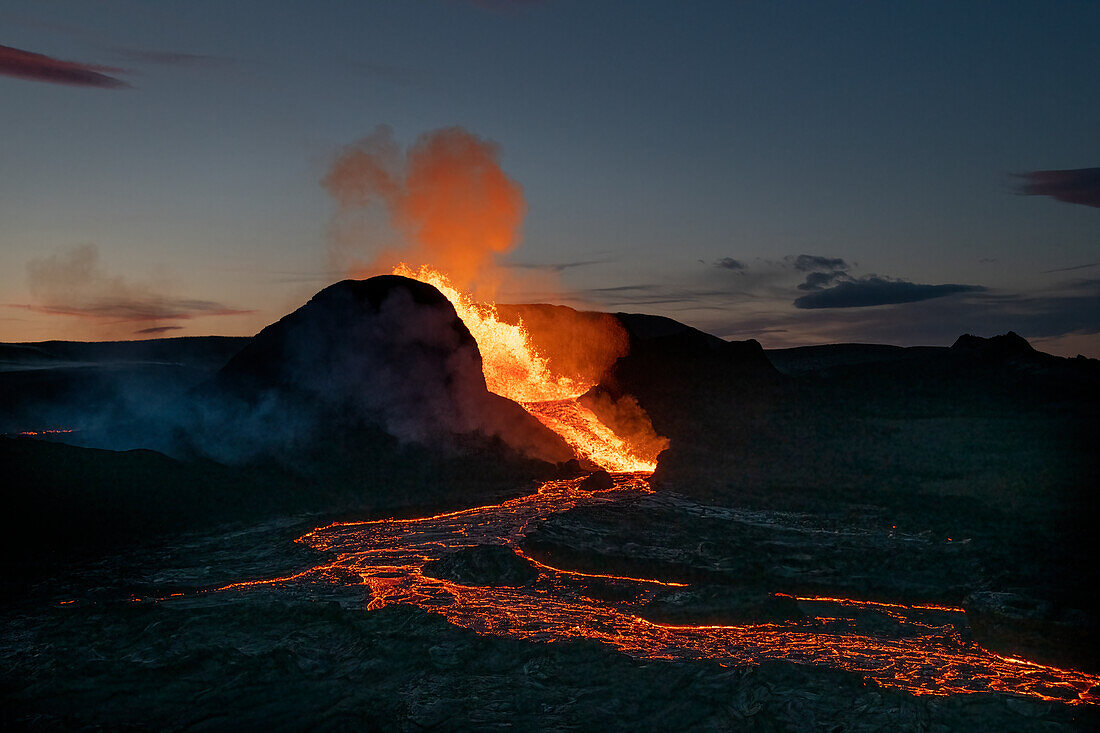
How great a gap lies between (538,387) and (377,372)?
13.7m

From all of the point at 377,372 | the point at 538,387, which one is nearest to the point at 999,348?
the point at 538,387

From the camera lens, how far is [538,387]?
127 feet

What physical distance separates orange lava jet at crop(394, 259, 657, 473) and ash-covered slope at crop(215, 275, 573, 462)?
2.40 metres

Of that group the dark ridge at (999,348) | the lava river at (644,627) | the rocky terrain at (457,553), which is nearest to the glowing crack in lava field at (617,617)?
the lava river at (644,627)

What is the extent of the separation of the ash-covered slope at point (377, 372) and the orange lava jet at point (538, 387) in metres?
2.40

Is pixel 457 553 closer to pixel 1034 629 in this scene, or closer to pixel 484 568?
pixel 484 568

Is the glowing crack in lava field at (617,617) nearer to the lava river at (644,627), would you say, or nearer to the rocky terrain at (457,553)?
the lava river at (644,627)

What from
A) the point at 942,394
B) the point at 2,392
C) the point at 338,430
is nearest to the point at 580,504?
the point at 338,430

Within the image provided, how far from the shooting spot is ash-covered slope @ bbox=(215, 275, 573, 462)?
25328mm

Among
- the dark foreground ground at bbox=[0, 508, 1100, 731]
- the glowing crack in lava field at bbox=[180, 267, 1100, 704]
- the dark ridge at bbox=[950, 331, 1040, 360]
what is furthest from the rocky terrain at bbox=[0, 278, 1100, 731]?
the dark ridge at bbox=[950, 331, 1040, 360]

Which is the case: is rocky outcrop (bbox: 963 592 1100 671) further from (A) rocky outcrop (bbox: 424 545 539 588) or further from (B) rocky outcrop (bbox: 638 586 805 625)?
(A) rocky outcrop (bbox: 424 545 539 588)

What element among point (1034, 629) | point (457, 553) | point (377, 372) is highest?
point (377, 372)

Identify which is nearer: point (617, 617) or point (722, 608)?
point (617, 617)

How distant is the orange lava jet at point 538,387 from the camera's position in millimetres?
30766
